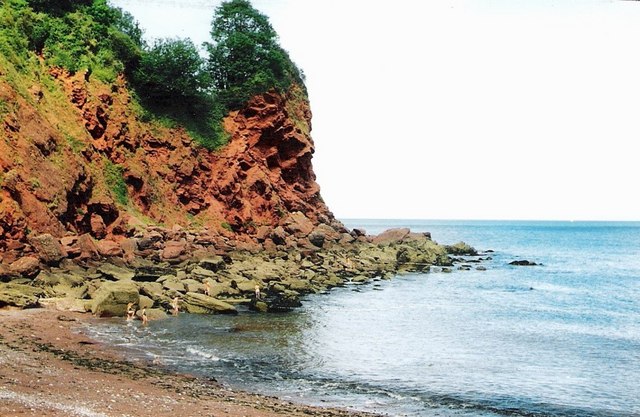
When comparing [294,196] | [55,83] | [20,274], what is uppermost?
[55,83]

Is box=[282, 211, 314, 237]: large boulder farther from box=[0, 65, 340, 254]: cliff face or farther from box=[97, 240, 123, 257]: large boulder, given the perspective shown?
box=[97, 240, 123, 257]: large boulder

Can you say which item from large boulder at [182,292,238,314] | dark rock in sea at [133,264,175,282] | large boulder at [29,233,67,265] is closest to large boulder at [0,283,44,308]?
large boulder at [29,233,67,265]

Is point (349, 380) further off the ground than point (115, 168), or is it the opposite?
point (115, 168)

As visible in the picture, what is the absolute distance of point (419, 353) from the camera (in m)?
21.3

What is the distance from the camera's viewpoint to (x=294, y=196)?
194 ft

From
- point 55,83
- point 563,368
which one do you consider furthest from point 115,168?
point 563,368

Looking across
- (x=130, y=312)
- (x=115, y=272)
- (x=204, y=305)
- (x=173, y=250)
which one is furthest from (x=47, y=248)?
(x=173, y=250)

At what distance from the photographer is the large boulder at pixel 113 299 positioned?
75.6 feet

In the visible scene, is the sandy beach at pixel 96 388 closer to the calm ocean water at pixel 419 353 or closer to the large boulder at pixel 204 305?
the calm ocean water at pixel 419 353

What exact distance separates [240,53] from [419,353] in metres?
41.5

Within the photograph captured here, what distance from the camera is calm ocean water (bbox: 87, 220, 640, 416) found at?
1559cm

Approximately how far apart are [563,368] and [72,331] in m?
16.8

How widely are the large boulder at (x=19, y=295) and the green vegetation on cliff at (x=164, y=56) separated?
56.5 ft

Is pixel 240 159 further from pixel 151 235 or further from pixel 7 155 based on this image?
pixel 7 155
